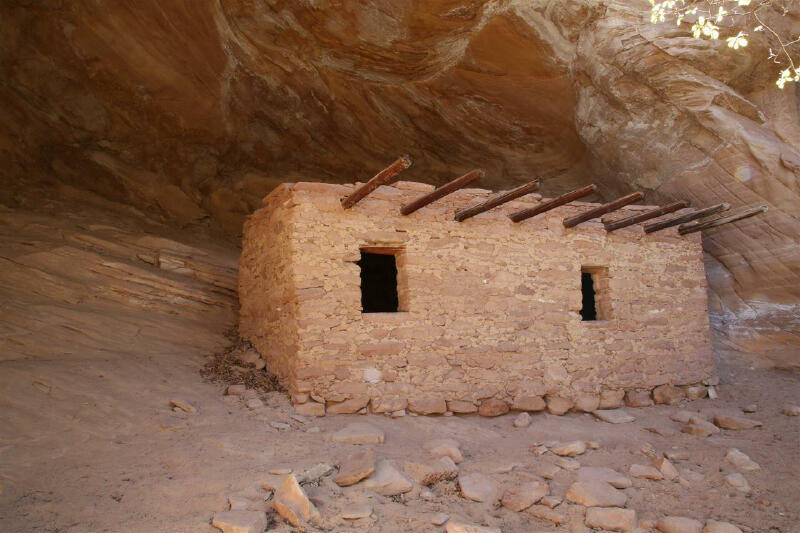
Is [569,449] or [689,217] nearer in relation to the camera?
[569,449]

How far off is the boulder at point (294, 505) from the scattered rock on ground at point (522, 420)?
2.58 metres

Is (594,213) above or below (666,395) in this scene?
above

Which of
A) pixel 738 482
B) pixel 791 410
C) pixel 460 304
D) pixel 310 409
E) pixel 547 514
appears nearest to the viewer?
pixel 547 514

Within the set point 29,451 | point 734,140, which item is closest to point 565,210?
point 734,140

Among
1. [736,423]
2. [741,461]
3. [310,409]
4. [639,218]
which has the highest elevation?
[639,218]

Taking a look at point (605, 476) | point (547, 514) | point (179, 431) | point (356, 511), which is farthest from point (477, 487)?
point (179, 431)

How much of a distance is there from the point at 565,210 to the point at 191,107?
5.40 metres

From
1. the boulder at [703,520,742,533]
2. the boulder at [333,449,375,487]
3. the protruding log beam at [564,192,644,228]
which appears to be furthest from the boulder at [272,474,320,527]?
the protruding log beam at [564,192,644,228]

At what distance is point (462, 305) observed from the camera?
5531 mm

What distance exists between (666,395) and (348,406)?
3.73 metres

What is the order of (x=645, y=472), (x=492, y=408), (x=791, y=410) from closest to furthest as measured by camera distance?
(x=645, y=472)
(x=492, y=408)
(x=791, y=410)

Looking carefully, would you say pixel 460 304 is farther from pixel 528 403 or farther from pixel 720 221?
pixel 720 221

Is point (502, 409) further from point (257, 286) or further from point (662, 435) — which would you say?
point (257, 286)

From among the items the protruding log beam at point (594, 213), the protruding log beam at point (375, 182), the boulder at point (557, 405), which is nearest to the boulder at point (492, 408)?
the boulder at point (557, 405)
